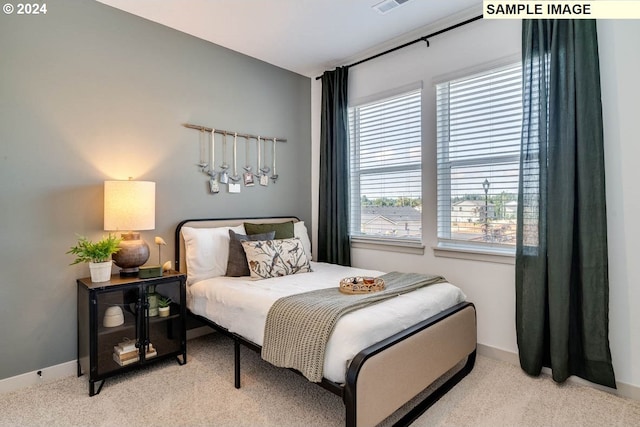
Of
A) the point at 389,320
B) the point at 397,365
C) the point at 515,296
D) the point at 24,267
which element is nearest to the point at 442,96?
the point at 515,296

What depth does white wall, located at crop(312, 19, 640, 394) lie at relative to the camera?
212cm

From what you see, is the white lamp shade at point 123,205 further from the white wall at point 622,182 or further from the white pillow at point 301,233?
the white wall at point 622,182

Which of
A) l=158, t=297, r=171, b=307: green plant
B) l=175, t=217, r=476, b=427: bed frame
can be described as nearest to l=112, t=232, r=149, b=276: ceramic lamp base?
l=158, t=297, r=171, b=307: green plant

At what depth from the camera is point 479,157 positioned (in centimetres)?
278

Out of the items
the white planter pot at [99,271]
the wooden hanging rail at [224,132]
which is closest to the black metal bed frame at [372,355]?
the white planter pot at [99,271]

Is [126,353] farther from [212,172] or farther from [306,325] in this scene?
[212,172]

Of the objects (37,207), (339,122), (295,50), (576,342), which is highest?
(295,50)

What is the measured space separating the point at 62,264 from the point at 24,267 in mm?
205

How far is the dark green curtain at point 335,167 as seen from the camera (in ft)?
11.9

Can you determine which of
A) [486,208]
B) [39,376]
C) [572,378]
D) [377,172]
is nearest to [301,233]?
[377,172]

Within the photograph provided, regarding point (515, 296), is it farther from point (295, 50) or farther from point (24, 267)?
point (24, 267)

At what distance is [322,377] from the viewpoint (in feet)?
5.58

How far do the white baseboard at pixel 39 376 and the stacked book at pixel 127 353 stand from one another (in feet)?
1.43

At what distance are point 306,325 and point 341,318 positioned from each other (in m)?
0.19
